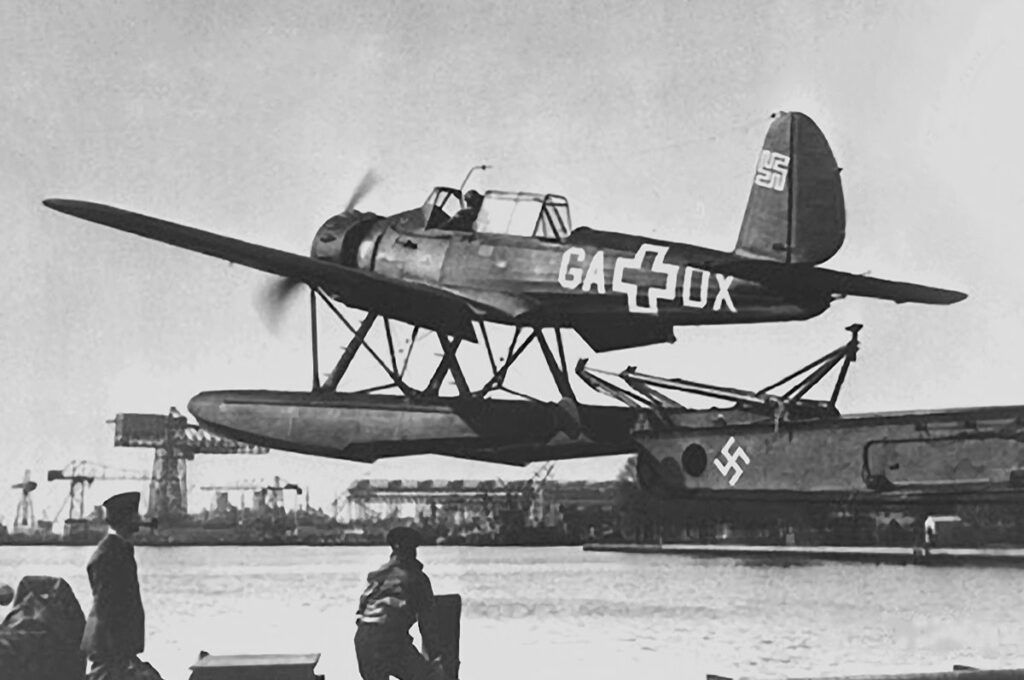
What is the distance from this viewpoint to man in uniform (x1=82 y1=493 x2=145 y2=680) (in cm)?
487

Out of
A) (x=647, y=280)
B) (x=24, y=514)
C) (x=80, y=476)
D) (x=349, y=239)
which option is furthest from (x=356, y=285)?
(x=24, y=514)

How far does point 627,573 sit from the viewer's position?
54.0ft

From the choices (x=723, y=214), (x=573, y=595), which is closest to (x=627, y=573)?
(x=573, y=595)

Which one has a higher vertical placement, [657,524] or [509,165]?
[509,165]

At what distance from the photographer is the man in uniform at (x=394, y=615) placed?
5.62 m

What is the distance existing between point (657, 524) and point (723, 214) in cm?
240

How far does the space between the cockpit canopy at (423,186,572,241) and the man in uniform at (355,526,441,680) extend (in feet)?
6.73

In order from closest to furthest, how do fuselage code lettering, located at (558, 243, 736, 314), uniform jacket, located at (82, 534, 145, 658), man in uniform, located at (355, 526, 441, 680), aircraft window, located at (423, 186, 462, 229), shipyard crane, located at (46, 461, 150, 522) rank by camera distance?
uniform jacket, located at (82, 534, 145, 658) → man in uniform, located at (355, 526, 441, 680) → fuselage code lettering, located at (558, 243, 736, 314) → shipyard crane, located at (46, 461, 150, 522) → aircraft window, located at (423, 186, 462, 229)

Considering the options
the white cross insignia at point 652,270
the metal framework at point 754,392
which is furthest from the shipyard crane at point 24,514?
the white cross insignia at point 652,270

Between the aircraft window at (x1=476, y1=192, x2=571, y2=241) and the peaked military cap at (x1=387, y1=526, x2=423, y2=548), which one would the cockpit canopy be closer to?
the aircraft window at (x1=476, y1=192, x2=571, y2=241)

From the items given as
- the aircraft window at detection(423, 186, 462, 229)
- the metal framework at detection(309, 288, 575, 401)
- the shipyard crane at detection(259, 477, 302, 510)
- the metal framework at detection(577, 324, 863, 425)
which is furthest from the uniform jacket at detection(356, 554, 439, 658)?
the aircraft window at detection(423, 186, 462, 229)

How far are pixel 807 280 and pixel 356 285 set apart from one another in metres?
2.49

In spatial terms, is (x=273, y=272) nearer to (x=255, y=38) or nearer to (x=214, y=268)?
(x=214, y=268)

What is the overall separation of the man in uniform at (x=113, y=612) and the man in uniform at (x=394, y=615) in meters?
1.07
